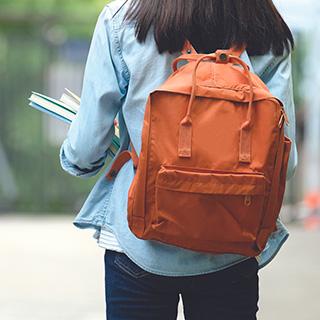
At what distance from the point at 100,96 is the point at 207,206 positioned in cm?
43

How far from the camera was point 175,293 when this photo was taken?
2.56 metres

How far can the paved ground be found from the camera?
6.16 metres

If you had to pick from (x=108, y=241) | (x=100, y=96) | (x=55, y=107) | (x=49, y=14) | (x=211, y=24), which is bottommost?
(x=49, y=14)

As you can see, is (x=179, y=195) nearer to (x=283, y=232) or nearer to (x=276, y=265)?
(x=283, y=232)

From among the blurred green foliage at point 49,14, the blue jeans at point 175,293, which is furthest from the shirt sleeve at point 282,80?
the blurred green foliage at point 49,14

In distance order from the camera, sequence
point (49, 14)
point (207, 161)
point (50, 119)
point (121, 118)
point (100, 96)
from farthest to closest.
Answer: point (49, 14) < point (50, 119) < point (121, 118) < point (100, 96) < point (207, 161)

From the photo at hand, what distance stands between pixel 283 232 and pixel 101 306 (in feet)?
12.0

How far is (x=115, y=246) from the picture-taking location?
2.58 m

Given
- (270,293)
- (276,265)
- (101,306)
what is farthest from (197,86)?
(276,265)

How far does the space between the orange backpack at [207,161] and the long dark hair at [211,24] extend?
4.8 inches

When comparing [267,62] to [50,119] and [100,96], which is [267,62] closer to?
[100,96]

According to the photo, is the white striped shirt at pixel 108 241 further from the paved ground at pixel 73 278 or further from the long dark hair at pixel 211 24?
the paved ground at pixel 73 278

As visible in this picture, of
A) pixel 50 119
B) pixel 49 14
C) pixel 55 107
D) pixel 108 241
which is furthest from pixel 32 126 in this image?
pixel 108 241

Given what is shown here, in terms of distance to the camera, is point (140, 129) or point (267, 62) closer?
point (140, 129)
